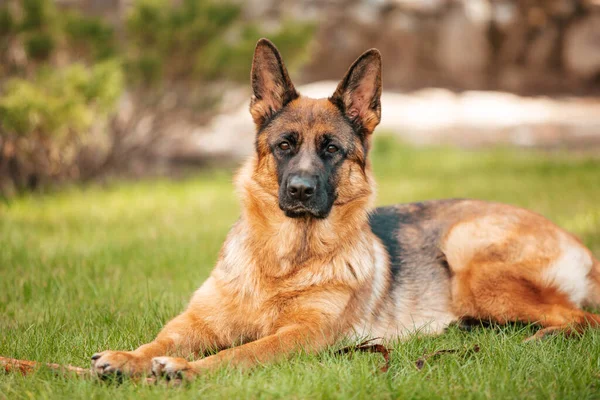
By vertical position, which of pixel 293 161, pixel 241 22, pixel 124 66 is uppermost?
pixel 241 22

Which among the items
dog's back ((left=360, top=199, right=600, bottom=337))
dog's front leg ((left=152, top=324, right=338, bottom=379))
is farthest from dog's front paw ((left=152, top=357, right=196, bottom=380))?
dog's back ((left=360, top=199, right=600, bottom=337))

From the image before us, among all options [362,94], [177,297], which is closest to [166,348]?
[177,297]

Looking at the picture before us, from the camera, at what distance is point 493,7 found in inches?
619

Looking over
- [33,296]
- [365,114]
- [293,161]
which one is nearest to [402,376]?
[293,161]

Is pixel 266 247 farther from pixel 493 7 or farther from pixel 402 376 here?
pixel 493 7

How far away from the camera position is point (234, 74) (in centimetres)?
1073

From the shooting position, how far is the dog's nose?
148 inches

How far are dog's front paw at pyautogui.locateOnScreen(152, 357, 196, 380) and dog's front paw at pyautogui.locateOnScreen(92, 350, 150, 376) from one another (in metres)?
0.11

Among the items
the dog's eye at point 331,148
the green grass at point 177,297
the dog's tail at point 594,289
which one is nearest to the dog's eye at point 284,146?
the dog's eye at point 331,148

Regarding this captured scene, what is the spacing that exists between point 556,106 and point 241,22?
794cm

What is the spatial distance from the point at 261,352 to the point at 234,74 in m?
7.98

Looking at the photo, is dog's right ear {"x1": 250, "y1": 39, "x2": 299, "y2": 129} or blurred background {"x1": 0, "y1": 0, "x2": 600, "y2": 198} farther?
blurred background {"x1": 0, "y1": 0, "x2": 600, "y2": 198}

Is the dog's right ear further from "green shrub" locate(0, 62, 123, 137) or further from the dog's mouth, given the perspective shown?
"green shrub" locate(0, 62, 123, 137)

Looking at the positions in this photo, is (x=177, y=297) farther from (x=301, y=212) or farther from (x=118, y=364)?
(x=118, y=364)
